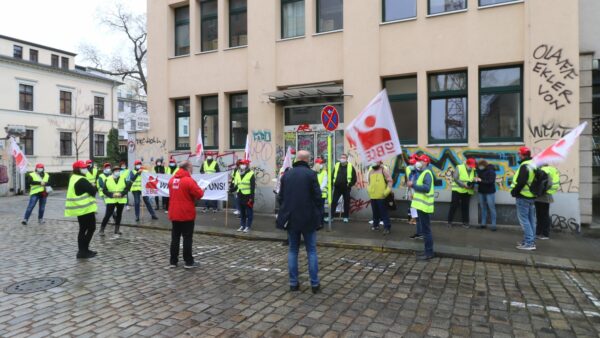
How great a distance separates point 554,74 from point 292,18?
8.19 metres

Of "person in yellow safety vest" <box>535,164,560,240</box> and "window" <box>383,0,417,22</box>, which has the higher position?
"window" <box>383,0,417,22</box>

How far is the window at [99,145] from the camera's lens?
146ft

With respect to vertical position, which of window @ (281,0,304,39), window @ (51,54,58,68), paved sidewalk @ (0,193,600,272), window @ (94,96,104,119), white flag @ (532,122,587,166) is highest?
window @ (51,54,58,68)

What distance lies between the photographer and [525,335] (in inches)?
172

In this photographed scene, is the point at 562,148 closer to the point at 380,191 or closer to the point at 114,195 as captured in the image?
the point at 380,191

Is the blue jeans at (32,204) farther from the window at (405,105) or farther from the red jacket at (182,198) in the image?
the window at (405,105)

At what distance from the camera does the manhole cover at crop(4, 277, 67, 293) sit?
5.94 meters

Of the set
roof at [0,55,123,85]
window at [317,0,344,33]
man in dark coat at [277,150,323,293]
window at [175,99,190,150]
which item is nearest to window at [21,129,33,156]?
roof at [0,55,123,85]

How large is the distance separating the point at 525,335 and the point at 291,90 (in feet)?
32.6

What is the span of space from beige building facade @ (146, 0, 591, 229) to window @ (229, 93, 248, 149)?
47 mm

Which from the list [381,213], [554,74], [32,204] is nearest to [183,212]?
[381,213]

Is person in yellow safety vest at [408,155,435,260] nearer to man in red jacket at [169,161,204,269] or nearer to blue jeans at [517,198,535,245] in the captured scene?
blue jeans at [517,198,535,245]

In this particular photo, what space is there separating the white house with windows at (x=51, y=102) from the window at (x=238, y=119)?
30.7 meters

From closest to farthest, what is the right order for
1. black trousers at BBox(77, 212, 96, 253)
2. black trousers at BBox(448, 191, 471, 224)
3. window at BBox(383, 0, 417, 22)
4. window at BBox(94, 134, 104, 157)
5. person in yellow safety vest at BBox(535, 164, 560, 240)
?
→ black trousers at BBox(77, 212, 96, 253) → person in yellow safety vest at BBox(535, 164, 560, 240) → black trousers at BBox(448, 191, 471, 224) → window at BBox(383, 0, 417, 22) → window at BBox(94, 134, 104, 157)
